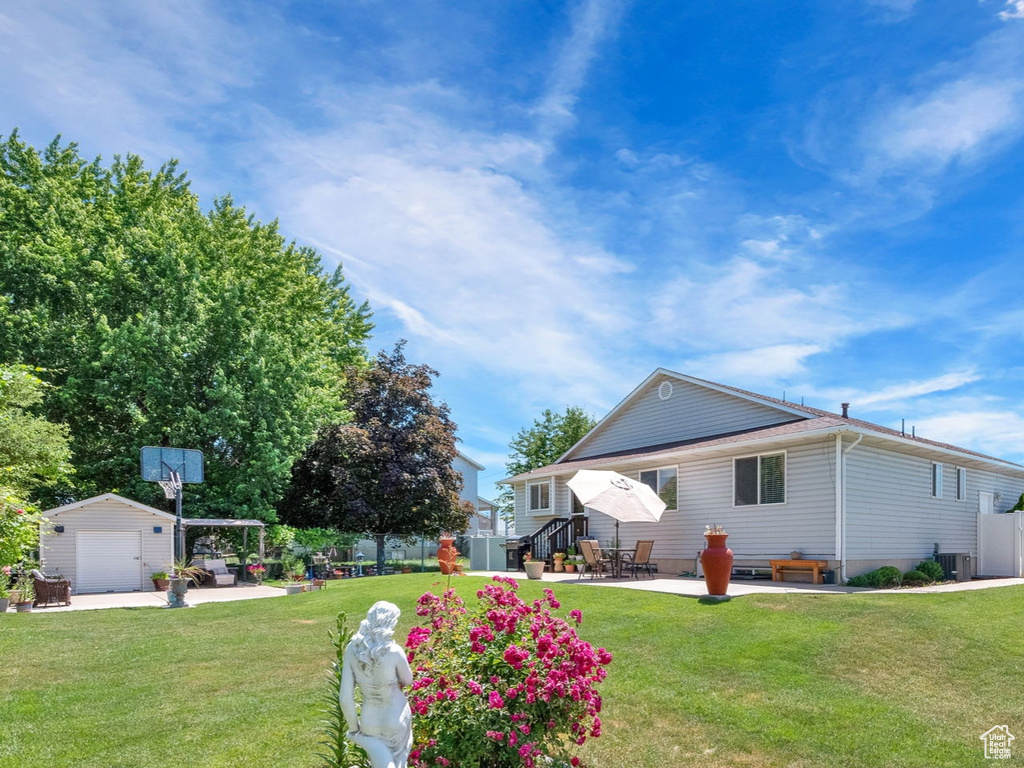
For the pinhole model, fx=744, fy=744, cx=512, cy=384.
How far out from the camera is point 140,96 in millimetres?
15109

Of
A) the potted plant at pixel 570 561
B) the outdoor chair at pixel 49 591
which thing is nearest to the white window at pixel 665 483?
the potted plant at pixel 570 561

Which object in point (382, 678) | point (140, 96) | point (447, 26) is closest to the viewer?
point (382, 678)

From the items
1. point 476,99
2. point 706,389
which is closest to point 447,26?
point 476,99

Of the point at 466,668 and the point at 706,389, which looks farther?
the point at 706,389

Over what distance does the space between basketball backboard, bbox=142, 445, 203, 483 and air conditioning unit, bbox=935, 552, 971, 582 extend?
20.1m

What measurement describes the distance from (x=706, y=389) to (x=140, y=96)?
48.3 feet

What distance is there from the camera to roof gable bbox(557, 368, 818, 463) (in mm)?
17953

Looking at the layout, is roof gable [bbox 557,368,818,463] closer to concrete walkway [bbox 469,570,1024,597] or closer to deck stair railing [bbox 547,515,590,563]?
deck stair railing [bbox 547,515,590,563]

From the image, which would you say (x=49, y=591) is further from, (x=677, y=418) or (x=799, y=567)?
(x=799, y=567)

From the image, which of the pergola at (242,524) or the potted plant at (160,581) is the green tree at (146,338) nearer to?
the pergola at (242,524)

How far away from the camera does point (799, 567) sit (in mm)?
14773

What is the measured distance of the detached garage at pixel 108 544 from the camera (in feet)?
67.7

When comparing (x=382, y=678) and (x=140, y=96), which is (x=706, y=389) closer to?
(x=140, y=96)

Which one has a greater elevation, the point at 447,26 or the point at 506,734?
the point at 447,26
